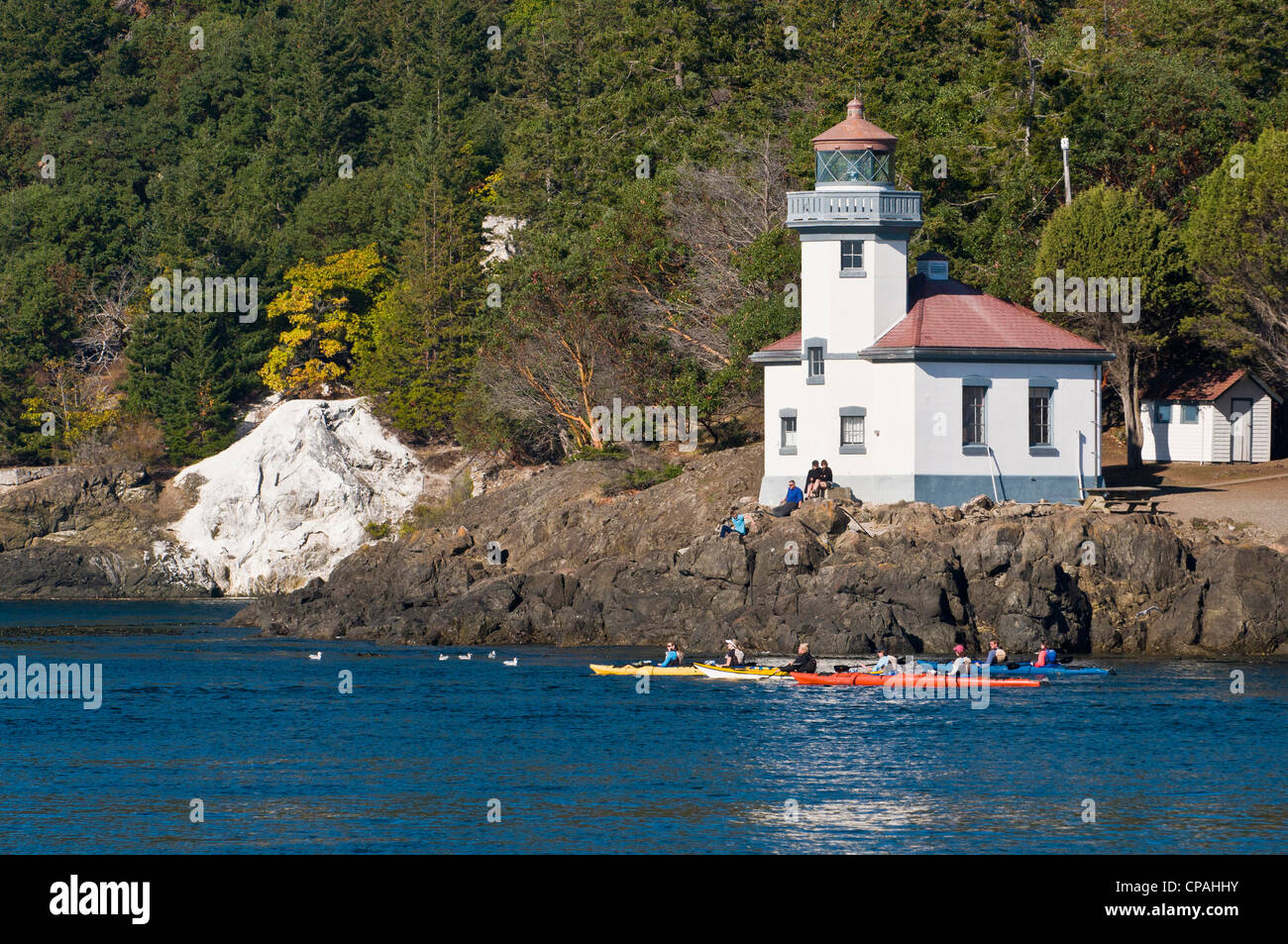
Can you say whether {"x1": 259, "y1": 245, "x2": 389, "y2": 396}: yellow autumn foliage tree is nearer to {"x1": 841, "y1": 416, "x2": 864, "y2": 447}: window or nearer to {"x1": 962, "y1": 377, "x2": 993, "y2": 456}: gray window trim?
{"x1": 841, "y1": 416, "x2": 864, "y2": 447}: window

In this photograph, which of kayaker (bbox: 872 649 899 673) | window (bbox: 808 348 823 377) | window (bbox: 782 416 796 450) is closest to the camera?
kayaker (bbox: 872 649 899 673)

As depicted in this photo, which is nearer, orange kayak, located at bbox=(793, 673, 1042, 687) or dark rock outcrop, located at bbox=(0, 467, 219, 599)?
orange kayak, located at bbox=(793, 673, 1042, 687)

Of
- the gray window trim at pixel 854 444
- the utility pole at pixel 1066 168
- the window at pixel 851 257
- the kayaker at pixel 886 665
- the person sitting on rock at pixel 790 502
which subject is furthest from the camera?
the utility pole at pixel 1066 168

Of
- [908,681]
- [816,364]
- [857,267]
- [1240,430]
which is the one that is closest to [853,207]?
[857,267]

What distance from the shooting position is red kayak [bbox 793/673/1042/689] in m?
46.7

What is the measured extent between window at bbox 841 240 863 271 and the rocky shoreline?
8.02 meters

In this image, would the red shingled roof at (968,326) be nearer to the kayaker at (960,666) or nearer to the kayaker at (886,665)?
the kayaker at (886,665)

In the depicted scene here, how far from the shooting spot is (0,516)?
86.8 meters

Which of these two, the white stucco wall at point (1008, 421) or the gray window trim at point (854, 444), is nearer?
the white stucco wall at point (1008, 421)

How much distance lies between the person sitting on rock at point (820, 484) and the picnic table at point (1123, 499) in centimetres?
811

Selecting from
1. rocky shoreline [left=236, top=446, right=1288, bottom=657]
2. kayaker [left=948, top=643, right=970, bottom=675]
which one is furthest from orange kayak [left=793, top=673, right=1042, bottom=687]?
rocky shoreline [left=236, top=446, right=1288, bottom=657]

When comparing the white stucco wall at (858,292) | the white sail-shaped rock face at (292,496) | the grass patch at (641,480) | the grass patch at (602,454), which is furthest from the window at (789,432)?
the white sail-shaped rock face at (292,496)

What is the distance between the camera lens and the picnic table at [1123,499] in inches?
2207
